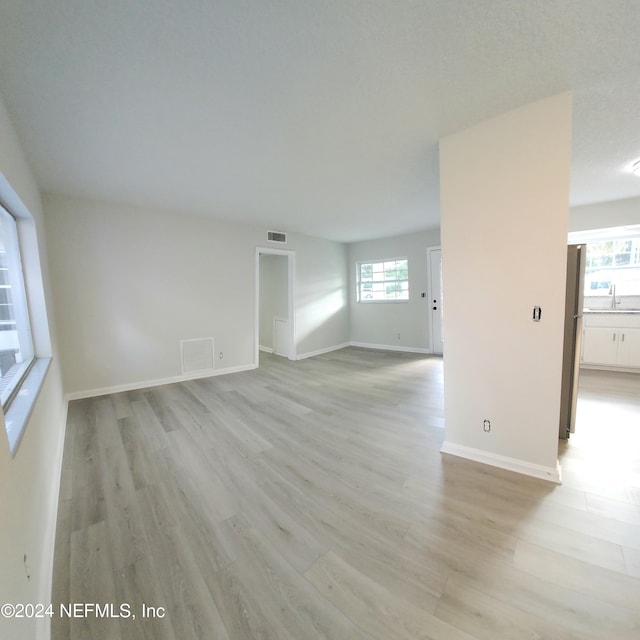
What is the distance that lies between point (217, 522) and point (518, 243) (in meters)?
2.60

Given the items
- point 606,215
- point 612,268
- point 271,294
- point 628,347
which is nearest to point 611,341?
point 628,347

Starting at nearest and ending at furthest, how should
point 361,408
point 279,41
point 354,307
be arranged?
point 279,41
point 361,408
point 354,307

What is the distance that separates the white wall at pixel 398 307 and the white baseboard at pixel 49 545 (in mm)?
5675

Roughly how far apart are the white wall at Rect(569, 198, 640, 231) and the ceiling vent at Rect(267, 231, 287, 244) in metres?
4.75

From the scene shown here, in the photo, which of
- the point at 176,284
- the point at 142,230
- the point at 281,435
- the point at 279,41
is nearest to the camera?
the point at 279,41

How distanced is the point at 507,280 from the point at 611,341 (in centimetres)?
398

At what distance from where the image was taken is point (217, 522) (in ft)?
5.28

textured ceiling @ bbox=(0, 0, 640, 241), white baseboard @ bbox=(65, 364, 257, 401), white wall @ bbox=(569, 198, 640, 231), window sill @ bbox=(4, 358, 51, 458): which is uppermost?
textured ceiling @ bbox=(0, 0, 640, 241)

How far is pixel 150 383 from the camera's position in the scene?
13.2ft

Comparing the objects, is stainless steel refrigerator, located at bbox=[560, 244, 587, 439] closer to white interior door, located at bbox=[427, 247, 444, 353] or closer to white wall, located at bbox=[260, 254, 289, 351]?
white interior door, located at bbox=[427, 247, 444, 353]

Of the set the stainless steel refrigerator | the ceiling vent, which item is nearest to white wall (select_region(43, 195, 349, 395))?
the ceiling vent

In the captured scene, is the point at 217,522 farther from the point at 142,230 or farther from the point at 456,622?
the point at 142,230

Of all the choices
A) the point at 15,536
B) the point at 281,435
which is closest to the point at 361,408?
the point at 281,435

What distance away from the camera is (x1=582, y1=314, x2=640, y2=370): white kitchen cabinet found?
4.13m
